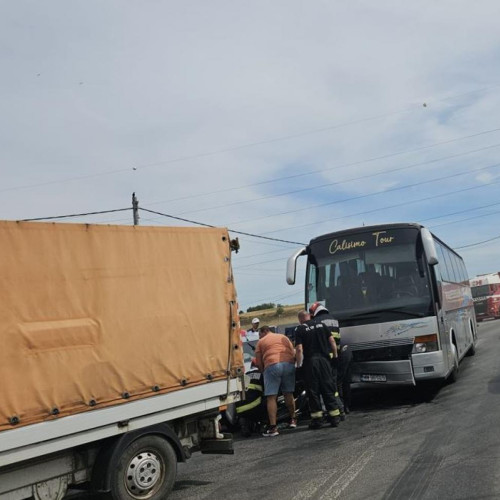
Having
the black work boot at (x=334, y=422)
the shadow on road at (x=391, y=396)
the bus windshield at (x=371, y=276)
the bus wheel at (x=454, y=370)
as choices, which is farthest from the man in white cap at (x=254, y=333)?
the black work boot at (x=334, y=422)

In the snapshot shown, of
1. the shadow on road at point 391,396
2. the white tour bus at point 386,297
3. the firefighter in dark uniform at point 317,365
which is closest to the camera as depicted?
the firefighter in dark uniform at point 317,365

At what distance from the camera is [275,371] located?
8.97 m

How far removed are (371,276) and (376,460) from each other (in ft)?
15.0

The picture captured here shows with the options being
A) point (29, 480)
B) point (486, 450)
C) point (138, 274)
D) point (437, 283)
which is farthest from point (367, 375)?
point (29, 480)

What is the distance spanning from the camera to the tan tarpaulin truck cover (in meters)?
4.64

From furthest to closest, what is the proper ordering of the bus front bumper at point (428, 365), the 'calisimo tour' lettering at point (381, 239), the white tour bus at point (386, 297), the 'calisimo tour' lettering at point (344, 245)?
the 'calisimo tour' lettering at point (344, 245)
the 'calisimo tour' lettering at point (381, 239)
the white tour bus at point (386, 297)
the bus front bumper at point (428, 365)

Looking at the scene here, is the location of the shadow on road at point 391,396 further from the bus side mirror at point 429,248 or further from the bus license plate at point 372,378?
the bus side mirror at point 429,248

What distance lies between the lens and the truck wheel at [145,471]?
5.22 metres

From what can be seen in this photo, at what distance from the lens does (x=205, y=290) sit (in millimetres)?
6293

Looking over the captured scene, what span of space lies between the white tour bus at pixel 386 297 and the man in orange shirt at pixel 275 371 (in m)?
1.64

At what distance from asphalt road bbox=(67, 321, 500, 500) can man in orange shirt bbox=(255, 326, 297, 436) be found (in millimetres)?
361

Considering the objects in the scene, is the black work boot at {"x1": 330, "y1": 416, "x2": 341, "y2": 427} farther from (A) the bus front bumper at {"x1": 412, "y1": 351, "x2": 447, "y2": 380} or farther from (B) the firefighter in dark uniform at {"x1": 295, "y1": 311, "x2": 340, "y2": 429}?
(A) the bus front bumper at {"x1": 412, "y1": 351, "x2": 447, "y2": 380}

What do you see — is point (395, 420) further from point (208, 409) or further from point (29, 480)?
point (29, 480)

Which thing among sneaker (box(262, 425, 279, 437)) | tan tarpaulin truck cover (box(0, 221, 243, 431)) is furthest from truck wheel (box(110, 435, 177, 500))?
sneaker (box(262, 425, 279, 437))
